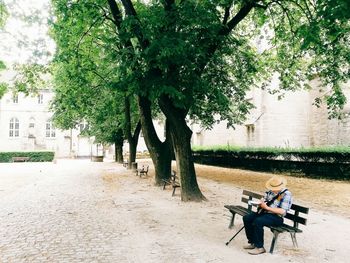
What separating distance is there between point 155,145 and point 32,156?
3077 cm

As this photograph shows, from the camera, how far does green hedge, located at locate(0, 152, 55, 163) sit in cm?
4219

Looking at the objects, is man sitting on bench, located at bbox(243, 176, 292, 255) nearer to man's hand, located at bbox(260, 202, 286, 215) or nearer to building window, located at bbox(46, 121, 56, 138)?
man's hand, located at bbox(260, 202, 286, 215)

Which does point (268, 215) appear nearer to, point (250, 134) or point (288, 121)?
point (288, 121)

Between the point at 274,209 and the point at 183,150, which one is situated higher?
the point at 183,150

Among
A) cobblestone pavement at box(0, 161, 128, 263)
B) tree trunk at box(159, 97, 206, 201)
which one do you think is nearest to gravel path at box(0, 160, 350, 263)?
cobblestone pavement at box(0, 161, 128, 263)

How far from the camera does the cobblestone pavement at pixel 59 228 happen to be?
21.2 feet

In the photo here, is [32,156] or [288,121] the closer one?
[288,121]

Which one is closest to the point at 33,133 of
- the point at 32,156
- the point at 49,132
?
the point at 49,132

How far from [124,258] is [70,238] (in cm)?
186

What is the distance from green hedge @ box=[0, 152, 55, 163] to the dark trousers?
1562 inches

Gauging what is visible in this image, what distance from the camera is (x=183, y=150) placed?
1198 centimetres

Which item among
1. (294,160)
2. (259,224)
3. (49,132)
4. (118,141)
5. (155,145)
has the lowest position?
(259,224)

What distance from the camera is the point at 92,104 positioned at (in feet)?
82.1

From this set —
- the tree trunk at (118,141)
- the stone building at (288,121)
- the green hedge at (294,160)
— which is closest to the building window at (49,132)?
the tree trunk at (118,141)
